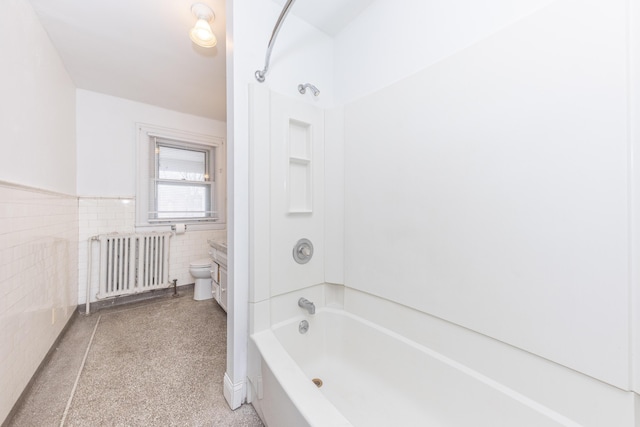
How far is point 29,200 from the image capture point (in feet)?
4.50

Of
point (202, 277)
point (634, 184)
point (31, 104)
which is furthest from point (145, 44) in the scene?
point (634, 184)

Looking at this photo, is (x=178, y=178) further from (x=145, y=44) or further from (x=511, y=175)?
(x=511, y=175)

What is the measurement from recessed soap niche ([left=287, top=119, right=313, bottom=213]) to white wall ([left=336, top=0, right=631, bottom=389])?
399 millimetres

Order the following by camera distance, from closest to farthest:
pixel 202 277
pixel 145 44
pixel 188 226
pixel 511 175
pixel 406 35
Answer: pixel 511 175
pixel 406 35
pixel 145 44
pixel 202 277
pixel 188 226

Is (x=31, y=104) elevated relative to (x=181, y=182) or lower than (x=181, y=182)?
elevated

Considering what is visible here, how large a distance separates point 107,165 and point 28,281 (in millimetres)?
1688

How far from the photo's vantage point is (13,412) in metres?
1.20

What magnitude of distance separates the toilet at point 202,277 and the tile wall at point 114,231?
0.42 metres

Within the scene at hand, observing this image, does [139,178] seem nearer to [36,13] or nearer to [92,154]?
[92,154]

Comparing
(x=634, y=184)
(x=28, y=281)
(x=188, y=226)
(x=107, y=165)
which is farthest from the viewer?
(x=188, y=226)

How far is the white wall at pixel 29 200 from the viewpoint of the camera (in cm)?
116

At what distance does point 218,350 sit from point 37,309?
1142mm

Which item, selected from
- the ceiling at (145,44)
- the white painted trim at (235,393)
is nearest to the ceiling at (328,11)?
the ceiling at (145,44)

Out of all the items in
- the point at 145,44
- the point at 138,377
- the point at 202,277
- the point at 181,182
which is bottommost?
the point at 138,377
